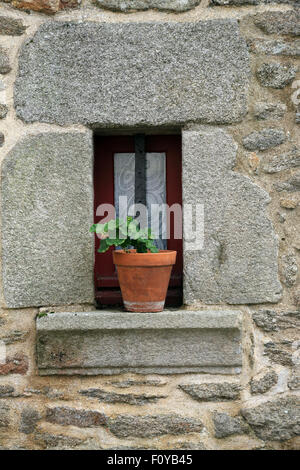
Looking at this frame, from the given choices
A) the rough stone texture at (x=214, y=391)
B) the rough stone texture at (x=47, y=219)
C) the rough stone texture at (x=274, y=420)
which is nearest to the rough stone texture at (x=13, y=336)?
the rough stone texture at (x=47, y=219)

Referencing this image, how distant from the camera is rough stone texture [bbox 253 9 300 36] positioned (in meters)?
2.39

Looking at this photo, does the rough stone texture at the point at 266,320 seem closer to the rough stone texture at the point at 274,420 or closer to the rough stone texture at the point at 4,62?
the rough stone texture at the point at 274,420

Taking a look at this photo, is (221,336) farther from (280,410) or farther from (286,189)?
(286,189)

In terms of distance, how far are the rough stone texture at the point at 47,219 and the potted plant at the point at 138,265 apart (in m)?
0.18

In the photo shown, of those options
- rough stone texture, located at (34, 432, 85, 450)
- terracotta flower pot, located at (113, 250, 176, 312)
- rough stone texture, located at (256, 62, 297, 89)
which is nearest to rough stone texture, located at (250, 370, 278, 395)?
terracotta flower pot, located at (113, 250, 176, 312)

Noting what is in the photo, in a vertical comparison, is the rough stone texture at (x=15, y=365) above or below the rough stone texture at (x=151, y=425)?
above

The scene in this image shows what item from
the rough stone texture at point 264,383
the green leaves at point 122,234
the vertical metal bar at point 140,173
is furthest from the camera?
the vertical metal bar at point 140,173

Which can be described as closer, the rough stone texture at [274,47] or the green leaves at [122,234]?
the green leaves at [122,234]

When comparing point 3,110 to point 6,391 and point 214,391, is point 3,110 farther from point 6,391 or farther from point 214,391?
point 214,391

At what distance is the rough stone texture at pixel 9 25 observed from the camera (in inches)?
93.7

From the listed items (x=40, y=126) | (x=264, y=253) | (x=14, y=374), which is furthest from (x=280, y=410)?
(x=40, y=126)

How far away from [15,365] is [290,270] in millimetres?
1345

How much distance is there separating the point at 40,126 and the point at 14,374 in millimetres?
1158
